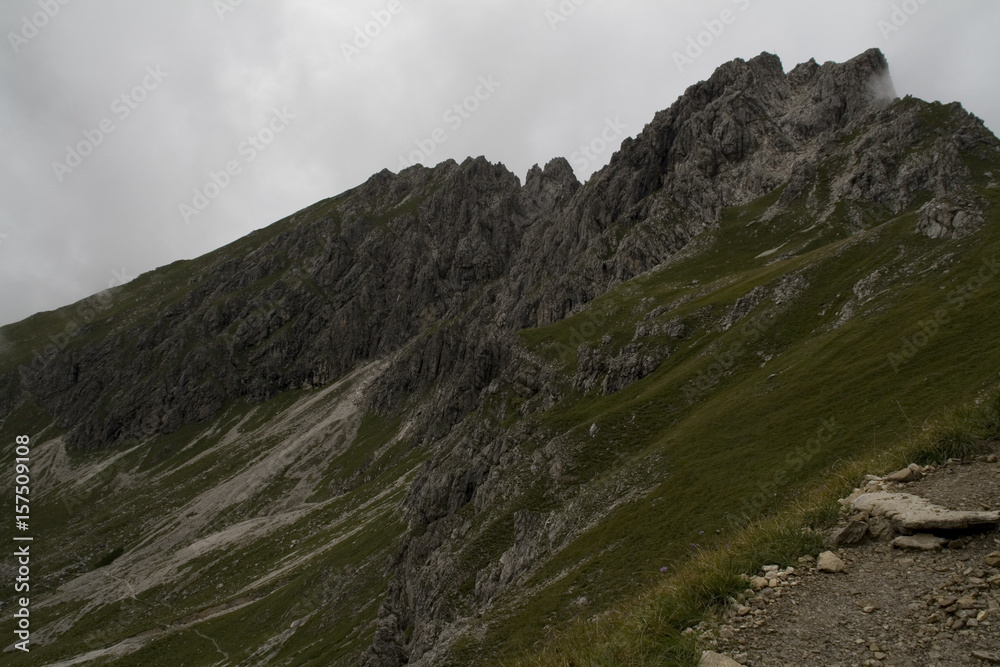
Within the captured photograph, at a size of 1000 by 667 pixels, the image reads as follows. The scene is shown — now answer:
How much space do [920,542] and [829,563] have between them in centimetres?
157

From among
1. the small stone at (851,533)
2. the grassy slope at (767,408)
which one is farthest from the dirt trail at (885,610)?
the grassy slope at (767,408)

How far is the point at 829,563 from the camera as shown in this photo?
10.0 meters

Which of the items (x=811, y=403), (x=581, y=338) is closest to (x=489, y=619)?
(x=811, y=403)

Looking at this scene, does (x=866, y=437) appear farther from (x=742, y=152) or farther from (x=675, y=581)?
(x=742, y=152)

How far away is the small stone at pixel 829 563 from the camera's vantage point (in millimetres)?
9938

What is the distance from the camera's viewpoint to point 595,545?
40719mm

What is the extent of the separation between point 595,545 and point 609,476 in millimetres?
10992

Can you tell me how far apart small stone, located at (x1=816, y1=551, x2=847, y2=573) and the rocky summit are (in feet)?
0.25

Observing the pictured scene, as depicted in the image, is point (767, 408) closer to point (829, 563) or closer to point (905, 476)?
point (905, 476)

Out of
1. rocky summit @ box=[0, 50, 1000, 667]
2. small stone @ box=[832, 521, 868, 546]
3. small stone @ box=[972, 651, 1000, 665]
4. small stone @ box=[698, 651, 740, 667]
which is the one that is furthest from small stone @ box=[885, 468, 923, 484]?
small stone @ box=[698, 651, 740, 667]

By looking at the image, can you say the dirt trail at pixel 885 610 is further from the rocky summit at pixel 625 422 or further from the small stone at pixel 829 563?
the rocky summit at pixel 625 422

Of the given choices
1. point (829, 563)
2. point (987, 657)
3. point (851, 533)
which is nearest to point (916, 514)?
point (851, 533)
